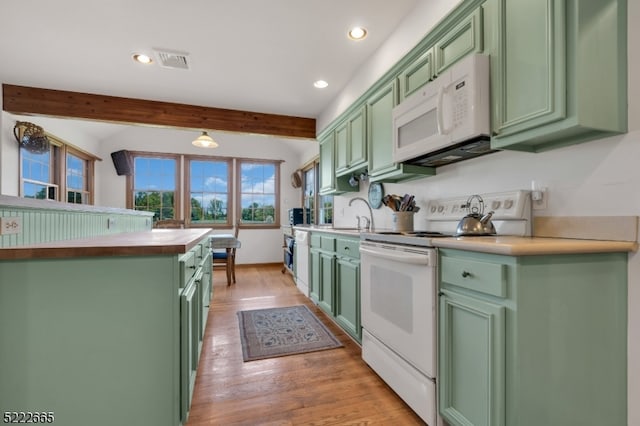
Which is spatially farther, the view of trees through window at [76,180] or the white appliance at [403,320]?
the view of trees through window at [76,180]

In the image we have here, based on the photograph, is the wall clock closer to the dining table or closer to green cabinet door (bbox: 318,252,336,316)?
green cabinet door (bbox: 318,252,336,316)

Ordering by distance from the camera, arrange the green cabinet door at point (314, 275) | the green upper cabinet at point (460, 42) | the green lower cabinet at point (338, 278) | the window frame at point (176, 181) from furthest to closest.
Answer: the window frame at point (176, 181) < the green cabinet door at point (314, 275) < the green lower cabinet at point (338, 278) < the green upper cabinet at point (460, 42)

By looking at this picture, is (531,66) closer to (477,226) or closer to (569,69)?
(569,69)

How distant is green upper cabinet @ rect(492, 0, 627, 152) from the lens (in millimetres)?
1143

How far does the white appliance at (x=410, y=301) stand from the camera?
4.66ft

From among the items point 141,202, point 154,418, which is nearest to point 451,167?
point 154,418

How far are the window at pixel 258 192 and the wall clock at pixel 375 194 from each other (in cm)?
362

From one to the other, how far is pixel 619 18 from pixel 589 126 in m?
0.48

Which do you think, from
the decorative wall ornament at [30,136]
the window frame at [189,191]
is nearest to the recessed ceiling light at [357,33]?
the decorative wall ornament at [30,136]

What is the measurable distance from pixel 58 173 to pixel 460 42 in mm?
5303

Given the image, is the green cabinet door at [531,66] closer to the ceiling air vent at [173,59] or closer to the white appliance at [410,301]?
the white appliance at [410,301]

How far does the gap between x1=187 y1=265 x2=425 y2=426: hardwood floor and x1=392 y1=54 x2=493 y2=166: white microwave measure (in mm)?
1475

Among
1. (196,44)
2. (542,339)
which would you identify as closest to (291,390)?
(542,339)

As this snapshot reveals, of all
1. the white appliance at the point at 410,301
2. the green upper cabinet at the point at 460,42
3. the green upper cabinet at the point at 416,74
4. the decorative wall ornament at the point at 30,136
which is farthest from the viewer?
the decorative wall ornament at the point at 30,136
